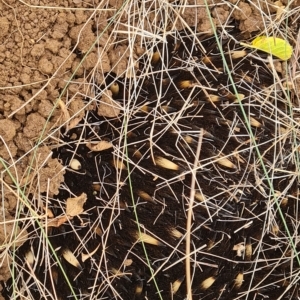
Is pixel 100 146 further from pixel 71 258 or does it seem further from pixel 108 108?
pixel 71 258

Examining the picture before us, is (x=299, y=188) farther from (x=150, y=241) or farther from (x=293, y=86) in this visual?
(x=150, y=241)

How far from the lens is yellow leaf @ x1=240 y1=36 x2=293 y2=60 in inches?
60.8

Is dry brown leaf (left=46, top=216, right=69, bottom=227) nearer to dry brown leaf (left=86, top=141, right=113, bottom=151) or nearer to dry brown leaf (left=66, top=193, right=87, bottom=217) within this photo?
dry brown leaf (left=66, top=193, right=87, bottom=217)

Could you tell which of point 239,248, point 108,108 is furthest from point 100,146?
point 239,248

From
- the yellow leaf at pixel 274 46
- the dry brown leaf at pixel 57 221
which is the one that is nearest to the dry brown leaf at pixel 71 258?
the dry brown leaf at pixel 57 221

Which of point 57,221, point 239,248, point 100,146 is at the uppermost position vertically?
point 100,146

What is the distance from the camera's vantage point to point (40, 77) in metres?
1.47

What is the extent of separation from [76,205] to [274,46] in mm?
656

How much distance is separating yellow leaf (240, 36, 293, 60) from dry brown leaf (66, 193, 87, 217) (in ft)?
1.90

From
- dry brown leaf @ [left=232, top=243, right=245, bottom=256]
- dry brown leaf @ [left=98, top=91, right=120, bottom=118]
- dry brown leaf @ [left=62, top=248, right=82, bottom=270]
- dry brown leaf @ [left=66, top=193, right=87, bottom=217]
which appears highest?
dry brown leaf @ [left=98, top=91, right=120, bottom=118]

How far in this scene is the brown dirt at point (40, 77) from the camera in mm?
1449

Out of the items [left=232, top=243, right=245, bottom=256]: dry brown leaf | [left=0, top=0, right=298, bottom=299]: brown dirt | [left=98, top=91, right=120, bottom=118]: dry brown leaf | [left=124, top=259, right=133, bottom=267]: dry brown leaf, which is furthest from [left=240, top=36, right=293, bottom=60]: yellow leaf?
[left=124, top=259, right=133, bottom=267]: dry brown leaf

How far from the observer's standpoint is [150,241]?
4.66ft

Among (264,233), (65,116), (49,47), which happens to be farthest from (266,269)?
(49,47)
